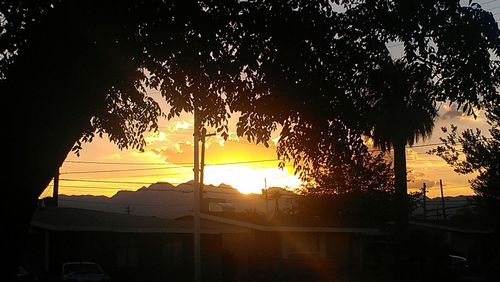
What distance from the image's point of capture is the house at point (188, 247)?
33.7 meters

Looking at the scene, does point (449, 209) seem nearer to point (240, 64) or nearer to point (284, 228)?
point (284, 228)

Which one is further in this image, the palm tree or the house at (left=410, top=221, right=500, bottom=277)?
the house at (left=410, top=221, right=500, bottom=277)

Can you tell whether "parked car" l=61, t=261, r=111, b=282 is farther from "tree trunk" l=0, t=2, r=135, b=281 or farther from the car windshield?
"tree trunk" l=0, t=2, r=135, b=281

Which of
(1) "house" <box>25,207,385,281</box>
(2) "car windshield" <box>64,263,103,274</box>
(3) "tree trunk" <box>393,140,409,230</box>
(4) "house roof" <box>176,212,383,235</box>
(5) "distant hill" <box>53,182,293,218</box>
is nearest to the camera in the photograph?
(2) "car windshield" <box>64,263,103,274</box>

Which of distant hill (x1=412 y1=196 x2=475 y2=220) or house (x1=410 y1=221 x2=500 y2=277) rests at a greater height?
distant hill (x1=412 y1=196 x2=475 y2=220)

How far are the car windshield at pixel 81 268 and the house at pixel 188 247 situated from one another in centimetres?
212

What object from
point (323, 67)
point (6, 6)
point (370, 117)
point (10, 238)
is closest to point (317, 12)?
point (323, 67)

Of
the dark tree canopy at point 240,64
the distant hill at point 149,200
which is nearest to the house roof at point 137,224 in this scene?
the dark tree canopy at point 240,64

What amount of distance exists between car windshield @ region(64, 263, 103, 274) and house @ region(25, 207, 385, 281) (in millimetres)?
2117

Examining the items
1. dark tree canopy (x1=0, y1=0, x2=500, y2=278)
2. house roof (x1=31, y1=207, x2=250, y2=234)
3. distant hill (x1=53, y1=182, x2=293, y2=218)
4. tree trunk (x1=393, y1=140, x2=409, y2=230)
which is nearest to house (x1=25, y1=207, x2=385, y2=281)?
house roof (x1=31, y1=207, x2=250, y2=234)

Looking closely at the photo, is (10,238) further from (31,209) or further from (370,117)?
(370,117)

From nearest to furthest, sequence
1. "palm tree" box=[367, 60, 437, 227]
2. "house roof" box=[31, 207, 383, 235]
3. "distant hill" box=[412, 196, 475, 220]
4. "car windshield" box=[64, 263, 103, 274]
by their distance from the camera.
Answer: "palm tree" box=[367, 60, 437, 227], "car windshield" box=[64, 263, 103, 274], "distant hill" box=[412, 196, 475, 220], "house roof" box=[31, 207, 383, 235]

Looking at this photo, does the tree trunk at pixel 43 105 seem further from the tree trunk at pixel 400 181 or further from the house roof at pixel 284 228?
the tree trunk at pixel 400 181

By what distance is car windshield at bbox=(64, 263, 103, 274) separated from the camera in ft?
98.9
